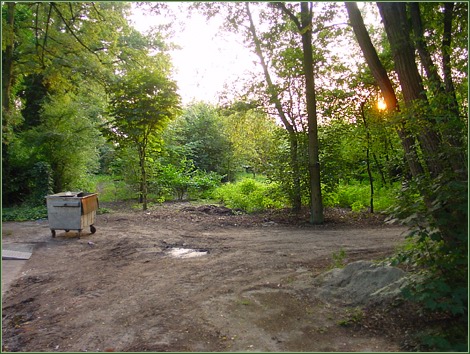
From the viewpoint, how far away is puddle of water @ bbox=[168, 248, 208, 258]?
317 inches

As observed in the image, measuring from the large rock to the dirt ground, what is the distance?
0.69 feet

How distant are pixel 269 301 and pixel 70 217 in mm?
6418

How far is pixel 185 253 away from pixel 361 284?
13.8 ft

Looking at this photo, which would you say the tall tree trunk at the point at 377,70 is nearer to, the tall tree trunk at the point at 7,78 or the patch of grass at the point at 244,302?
the patch of grass at the point at 244,302

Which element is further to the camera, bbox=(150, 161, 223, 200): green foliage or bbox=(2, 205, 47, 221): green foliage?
bbox=(150, 161, 223, 200): green foliage

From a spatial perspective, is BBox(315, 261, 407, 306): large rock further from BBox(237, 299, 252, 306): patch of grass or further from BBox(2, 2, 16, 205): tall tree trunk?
BBox(2, 2, 16, 205): tall tree trunk

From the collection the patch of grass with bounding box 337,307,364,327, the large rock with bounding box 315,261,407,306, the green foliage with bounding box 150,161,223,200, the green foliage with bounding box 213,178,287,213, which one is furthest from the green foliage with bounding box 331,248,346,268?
the green foliage with bounding box 150,161,223,200

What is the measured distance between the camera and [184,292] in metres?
5.59

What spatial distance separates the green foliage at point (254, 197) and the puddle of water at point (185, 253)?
5255mm

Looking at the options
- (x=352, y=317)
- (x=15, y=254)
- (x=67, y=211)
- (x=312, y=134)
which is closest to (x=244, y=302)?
(x=352, y=317)

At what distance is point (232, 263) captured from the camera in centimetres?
707

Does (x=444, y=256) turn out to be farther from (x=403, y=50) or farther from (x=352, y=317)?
(x=403, y=50)

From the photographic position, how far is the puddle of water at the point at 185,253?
805 centimetres

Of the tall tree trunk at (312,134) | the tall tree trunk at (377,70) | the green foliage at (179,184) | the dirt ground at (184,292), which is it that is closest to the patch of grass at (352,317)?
the dirt ground at (184,292)
